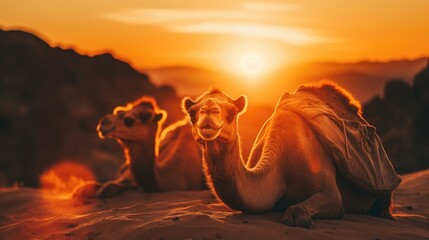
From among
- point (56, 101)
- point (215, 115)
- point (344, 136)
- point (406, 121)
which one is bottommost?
point (344, 136)

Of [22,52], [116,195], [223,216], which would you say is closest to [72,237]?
[223,216]

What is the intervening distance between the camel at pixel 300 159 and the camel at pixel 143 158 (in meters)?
3.56

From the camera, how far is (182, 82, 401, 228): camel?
6.61m

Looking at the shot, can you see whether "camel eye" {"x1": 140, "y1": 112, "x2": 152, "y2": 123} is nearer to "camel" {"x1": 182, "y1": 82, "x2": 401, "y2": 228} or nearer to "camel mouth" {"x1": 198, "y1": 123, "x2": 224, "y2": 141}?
"camel" {"x1": 182, "y1": 82, "x2": 401, "y2": 228}

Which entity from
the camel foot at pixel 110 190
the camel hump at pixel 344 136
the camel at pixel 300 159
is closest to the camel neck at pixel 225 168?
the camel at pixel 300 159

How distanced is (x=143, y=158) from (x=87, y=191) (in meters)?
1.01

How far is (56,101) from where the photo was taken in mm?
34062

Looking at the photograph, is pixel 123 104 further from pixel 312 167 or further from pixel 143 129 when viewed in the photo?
pixel 312 167

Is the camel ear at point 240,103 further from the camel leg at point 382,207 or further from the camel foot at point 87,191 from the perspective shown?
the camel foot at point 87,191

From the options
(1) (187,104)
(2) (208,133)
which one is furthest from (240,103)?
(2) (208,133)

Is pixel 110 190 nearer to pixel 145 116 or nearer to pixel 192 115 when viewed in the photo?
pixel 145 116

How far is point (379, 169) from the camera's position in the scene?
8.75 m

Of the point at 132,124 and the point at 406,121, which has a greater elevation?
the point at 406,121

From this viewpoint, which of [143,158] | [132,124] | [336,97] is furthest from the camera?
[132,124]
